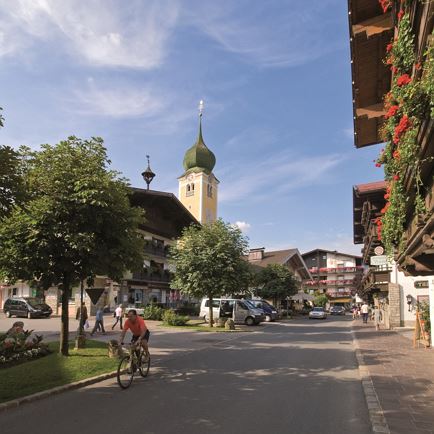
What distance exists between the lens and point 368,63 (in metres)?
10.9

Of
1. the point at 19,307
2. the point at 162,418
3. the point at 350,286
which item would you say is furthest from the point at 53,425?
the point at 350,286

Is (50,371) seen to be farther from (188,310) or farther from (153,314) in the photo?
(188,310)

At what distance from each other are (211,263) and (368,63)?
20.7 meters

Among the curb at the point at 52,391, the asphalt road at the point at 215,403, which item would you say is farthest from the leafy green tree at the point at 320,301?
the curb at the point at 52,391

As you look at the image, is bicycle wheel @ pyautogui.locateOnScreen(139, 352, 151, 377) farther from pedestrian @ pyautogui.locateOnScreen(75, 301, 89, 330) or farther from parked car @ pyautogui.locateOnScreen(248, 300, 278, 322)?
parked car @ pyautogui.locateOnScreen(248, 300, 278, 322)

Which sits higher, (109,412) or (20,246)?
(20,246)

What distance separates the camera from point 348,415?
7.68 metres

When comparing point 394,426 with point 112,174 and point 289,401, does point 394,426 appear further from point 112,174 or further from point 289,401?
point 112,174

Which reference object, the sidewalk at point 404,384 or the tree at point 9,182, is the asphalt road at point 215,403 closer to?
the sidewalk at point 404,384

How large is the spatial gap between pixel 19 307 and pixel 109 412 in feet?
102

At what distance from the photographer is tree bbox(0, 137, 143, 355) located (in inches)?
511

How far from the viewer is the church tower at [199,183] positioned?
75188 mm

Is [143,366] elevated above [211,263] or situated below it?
below

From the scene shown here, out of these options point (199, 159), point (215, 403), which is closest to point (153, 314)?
point (215, 403)
